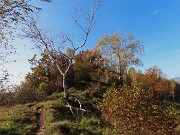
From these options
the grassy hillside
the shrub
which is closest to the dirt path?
the grassy hillside

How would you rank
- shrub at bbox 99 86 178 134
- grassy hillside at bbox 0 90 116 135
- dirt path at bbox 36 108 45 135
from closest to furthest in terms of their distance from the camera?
shrub at bbox 99 86 178 134, grassy hillside at bbox 0 90 116 135, dirt path at bbox 36 108 45 135

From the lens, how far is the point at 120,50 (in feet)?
152

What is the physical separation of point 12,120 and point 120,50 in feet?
98.9

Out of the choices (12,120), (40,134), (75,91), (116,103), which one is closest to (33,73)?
(75,91)

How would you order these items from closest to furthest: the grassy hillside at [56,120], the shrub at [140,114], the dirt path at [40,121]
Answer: the shrub at [140,114], the grassy hillside at [56,120], the dirt path at [40,121]

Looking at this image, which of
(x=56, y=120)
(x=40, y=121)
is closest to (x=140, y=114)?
(x=56, y=120)

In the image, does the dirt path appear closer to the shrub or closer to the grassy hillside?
the grassy hillside

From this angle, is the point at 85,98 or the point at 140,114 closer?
the point at 140,114

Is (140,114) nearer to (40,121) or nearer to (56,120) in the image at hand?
(56,120)

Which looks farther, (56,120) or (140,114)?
(56,120)

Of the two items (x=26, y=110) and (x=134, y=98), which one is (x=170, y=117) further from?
(x=26, y=110)

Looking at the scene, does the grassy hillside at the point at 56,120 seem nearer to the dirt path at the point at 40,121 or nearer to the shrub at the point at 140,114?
the dirt path at the point at 40,121

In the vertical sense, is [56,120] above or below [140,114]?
below

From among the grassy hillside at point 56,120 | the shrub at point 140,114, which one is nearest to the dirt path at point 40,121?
the grassy hillside at point 56,120
